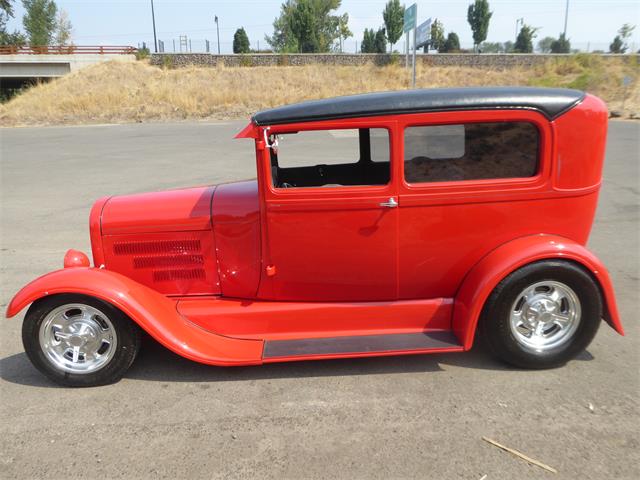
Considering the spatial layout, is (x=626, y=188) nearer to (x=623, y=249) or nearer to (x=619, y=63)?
(x=623, y=249)

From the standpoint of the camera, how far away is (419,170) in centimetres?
319

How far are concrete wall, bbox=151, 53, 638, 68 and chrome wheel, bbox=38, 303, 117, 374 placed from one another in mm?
43160

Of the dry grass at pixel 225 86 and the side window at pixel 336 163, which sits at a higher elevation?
the dry grass at pixel 225 86

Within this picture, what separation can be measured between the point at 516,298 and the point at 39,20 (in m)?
78.8

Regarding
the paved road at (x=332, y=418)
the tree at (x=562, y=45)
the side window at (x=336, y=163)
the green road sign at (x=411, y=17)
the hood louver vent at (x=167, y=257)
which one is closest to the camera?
the paved road at (x=332, y=418)

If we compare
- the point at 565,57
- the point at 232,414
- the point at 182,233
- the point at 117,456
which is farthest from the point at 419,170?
the point at 565,57

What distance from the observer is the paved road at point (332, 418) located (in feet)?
8.11

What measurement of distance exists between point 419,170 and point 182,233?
1.75 metres

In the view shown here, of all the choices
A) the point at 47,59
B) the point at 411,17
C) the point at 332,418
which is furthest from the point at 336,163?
the point at 47,59

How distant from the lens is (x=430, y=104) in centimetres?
305

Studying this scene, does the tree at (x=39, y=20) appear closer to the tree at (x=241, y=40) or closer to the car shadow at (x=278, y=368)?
the tree at (x=241, y=40)

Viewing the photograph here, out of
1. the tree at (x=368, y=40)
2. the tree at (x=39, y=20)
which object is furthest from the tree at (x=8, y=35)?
the tree at (x=368, y=40)

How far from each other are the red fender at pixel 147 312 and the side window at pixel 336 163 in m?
1.18

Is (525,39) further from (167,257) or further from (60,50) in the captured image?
(167,257)
